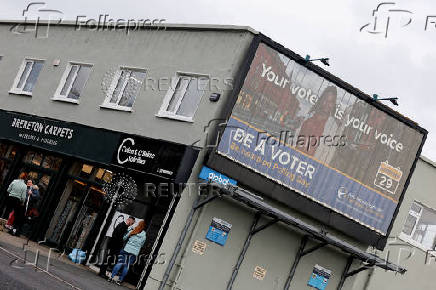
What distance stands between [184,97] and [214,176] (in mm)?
2634

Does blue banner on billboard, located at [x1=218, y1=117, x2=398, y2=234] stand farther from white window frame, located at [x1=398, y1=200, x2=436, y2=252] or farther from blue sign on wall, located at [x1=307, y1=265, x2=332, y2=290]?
blue sign on wall, located at [x1=307, y1=265, x2=332, y2=290]

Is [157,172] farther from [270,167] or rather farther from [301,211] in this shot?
[301,211]

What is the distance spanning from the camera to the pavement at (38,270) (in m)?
10.9

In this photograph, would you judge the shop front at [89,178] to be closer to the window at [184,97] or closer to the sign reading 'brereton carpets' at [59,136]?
the sign reading 'brereton carpets' at [59,136]

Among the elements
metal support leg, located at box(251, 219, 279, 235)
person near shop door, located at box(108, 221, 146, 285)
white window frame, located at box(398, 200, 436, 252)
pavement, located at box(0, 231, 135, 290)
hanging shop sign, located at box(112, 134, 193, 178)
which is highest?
white window frame, located at box(398, 200, 436, 252)

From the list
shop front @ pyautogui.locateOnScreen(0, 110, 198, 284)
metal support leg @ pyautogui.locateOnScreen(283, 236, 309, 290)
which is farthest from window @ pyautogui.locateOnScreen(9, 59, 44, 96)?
metal support leg @ pyautogui.locateOnScreen(283, 236, 309, 290)

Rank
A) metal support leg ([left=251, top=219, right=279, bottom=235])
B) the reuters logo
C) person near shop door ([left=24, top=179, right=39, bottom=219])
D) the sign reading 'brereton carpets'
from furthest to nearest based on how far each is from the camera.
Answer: person near shop door ([left=24, top=179, right=39, bottom=219])
the sign reading 'brereton carpets'
the reuters logo
metal support leg ([left=251, top=219, right=279, bottom=235])

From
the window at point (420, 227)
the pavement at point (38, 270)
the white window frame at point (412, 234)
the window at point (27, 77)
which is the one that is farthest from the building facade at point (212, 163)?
the window at point (27, 77)

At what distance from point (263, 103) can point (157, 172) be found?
3.33 meters

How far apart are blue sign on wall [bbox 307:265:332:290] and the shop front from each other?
473cm

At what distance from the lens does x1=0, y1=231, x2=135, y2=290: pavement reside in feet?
35.8

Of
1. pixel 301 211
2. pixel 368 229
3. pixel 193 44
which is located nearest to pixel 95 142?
pixel 193 44

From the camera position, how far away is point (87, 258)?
1622 cm

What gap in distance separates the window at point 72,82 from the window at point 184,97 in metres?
3.95
